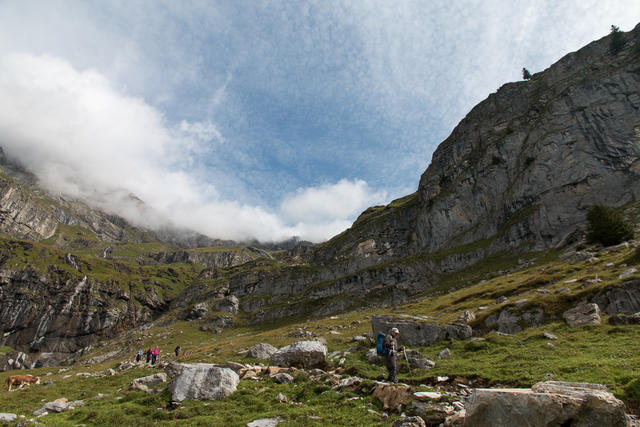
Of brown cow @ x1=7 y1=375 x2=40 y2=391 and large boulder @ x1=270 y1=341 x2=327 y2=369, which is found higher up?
large boulder @ x1=270 y1=341 x2=327 y2=369

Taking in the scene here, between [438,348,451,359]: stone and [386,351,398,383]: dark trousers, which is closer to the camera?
[386,351,398,383]: dark trousers

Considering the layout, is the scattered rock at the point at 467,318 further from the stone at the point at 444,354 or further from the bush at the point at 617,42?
the bush at the point at 617,42

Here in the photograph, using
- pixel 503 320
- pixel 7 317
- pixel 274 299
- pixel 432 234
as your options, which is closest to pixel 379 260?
pixel 432 234

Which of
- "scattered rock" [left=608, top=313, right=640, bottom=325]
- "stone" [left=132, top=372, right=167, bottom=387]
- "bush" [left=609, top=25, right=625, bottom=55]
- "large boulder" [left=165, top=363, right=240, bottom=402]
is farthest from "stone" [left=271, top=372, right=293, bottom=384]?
"bush" [left=609, top=25, right=625, bottom=55]

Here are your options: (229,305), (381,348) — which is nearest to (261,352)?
(381,348)

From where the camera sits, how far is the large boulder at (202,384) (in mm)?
16016

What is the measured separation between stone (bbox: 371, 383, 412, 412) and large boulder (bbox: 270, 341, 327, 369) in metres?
9.10

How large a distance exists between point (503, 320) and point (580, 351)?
47.2 feet

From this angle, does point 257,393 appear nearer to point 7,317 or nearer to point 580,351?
point 580,351

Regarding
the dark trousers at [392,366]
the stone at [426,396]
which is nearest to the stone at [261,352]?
the dark trousers at [392,366]

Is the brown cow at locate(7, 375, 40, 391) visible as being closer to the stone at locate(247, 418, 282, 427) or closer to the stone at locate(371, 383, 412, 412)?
the stone at locate(247, 418, 282, 427)

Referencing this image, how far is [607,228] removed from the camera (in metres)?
62.4

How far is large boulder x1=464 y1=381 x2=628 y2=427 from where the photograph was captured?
6855 millimetres

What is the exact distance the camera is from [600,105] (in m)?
118
